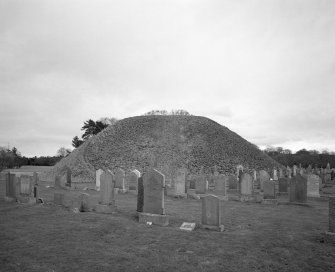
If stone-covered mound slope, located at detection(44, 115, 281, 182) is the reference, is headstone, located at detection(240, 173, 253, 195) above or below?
below

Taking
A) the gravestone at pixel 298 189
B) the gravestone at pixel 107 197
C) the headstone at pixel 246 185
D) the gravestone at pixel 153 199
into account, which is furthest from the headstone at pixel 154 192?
the gravestone at pixel 298 189

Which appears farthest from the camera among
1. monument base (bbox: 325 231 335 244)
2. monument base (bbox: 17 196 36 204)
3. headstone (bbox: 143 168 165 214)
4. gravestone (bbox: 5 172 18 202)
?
gravestone (bbox: 5 172 18 202)

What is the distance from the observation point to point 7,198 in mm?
12727

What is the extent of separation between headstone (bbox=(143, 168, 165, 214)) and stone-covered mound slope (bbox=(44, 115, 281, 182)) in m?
19.6

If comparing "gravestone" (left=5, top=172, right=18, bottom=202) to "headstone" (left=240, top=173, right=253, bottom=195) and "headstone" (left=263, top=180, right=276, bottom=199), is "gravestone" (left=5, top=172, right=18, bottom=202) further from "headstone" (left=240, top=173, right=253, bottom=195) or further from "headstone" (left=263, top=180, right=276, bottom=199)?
"headstone" (left=263, top=180, right=276, bottom=199)

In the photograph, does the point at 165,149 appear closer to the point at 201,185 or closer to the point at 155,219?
the point at 201,185

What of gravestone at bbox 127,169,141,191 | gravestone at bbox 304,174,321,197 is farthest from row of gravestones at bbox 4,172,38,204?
gravestone at bbox 304,174,321,197

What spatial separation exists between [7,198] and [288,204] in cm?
1317

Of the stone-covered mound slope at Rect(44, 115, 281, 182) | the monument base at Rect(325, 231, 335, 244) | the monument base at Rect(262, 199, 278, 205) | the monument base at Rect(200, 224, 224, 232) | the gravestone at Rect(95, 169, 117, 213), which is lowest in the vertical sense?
the monument base at Rect(262, 199, 278, 205)

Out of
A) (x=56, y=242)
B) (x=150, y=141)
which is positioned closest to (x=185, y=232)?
(x=56, y=242)

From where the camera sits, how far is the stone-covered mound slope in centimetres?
3136

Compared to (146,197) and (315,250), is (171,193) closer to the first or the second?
(146,197)

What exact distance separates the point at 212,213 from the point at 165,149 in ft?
82.6

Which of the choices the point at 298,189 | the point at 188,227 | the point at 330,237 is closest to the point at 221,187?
the point at 298,189
